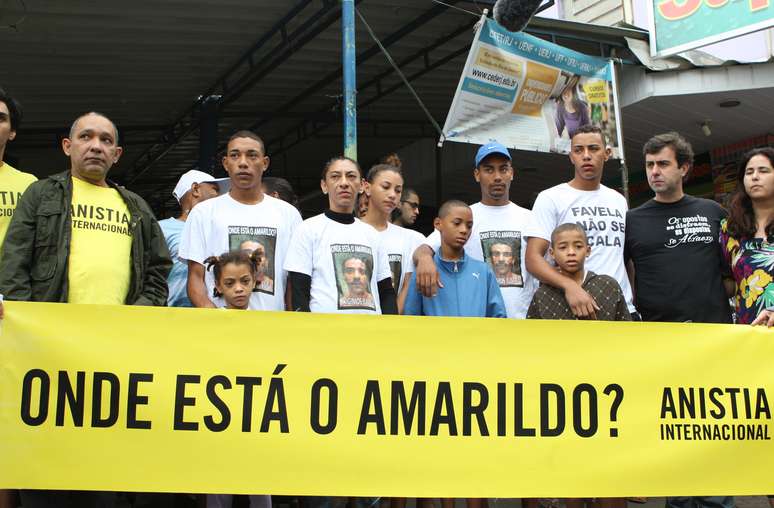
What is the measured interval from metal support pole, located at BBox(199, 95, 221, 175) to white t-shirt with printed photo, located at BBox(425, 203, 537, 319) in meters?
7.62

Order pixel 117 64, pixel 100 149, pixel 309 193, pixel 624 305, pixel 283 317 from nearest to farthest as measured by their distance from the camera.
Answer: pixel 283 317 → pixel 100 149 → pixel 624 305 → pixel 117 64 → pixel 309 193

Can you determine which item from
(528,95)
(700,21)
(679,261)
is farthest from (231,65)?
(679,261)

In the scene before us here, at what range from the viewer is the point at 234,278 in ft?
11.3

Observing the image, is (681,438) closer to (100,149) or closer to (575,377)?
(575,377)

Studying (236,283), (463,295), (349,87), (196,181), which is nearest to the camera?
(236,283)

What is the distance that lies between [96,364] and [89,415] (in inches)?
7.4

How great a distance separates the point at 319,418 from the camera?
2941 mm

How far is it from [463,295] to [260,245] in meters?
1.01

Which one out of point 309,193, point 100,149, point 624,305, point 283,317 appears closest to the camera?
point 283,317

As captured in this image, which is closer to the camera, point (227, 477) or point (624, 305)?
point (227, 477)

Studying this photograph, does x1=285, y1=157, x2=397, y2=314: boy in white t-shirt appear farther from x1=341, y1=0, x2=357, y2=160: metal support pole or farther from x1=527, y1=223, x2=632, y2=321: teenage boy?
x1=341, y1=0, x2=357, y2=160: metal support pole

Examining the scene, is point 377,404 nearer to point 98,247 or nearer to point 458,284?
point 458,284

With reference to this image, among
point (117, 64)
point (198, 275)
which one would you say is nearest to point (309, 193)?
point (117, 64)

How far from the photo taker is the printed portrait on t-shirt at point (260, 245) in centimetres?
360
